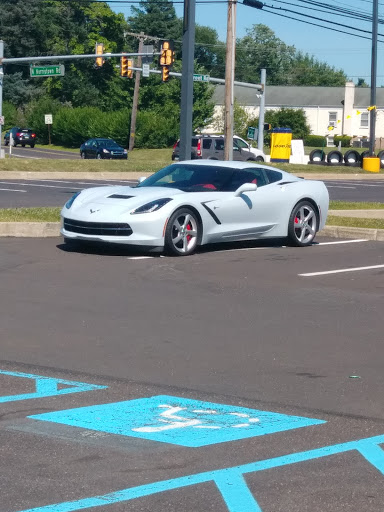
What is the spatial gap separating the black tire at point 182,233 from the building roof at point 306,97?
284 feet

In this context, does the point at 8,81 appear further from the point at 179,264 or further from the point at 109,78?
the point at 179,264

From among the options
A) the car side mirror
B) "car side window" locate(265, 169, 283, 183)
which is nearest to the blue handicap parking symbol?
the car side mirror

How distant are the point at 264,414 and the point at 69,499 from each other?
5.90 ft

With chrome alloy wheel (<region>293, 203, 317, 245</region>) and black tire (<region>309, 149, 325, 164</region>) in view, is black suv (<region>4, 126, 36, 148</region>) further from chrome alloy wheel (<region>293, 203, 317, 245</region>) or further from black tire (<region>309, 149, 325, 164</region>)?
chrome alloy wheel (<region>293, 203, 317, 245</region>)

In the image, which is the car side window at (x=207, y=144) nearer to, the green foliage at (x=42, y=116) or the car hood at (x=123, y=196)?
the car hood at (x=123, y=196)

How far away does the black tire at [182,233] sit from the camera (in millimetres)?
12602

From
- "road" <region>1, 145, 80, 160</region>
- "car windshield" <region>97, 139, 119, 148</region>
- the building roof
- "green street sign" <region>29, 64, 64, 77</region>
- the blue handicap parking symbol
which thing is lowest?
the blue handicap parking symbol

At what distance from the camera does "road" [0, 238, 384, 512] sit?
14.3ft

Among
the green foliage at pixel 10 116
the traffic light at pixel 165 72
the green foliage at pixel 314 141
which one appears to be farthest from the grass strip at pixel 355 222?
the green foliage at pixel 10 116

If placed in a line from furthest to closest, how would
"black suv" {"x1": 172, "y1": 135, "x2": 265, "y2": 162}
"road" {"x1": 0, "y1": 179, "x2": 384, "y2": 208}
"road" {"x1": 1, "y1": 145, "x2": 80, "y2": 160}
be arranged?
1. "road" {"x1": 1, "y1": 145, "x2": 80, "y2": 160}
2. "black suv" {"x1": 172, "y1": 135, "x2": 265, "y2": 162}
3. "road" {"x1": 0, "y1": 179, "x2": 384, "y2": 208}

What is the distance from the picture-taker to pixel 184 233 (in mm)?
12820

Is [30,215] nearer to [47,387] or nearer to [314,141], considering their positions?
[47,387]

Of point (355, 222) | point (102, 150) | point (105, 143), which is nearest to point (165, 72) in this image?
point (102, 150)

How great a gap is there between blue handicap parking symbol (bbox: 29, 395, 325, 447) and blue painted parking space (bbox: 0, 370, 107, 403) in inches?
15.4
